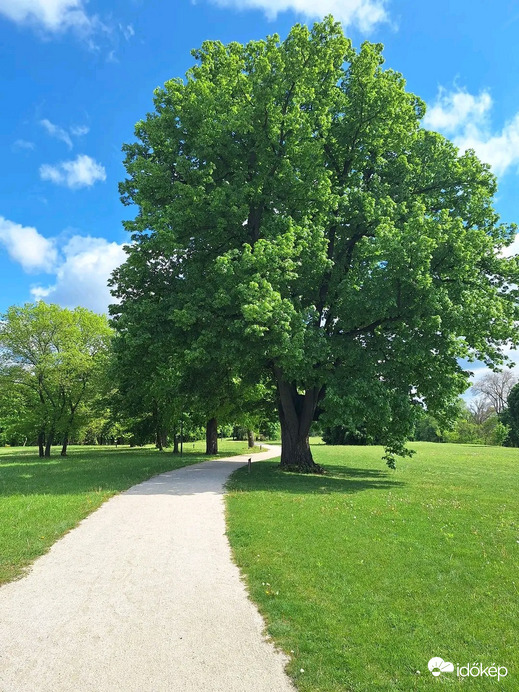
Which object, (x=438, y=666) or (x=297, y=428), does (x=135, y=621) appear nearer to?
(x=438, y=666)

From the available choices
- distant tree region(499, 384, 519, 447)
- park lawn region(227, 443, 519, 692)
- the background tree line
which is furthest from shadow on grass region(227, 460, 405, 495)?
distant tree region(499, 384, 519, 447)

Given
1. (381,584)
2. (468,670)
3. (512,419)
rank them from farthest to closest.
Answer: (512,419), (381,584), (468,670)

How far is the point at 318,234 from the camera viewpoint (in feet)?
54.6

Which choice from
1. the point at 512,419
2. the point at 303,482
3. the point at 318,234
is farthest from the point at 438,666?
the point at 512,419

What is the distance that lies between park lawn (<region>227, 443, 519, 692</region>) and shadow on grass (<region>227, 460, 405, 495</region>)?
1.74 metres

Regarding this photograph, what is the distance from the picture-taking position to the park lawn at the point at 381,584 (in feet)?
14.0

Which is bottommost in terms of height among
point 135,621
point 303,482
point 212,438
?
point 135,621

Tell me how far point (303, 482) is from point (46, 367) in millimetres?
22510

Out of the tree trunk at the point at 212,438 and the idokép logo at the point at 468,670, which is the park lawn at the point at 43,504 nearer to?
the idokép logo at the point at 468,670

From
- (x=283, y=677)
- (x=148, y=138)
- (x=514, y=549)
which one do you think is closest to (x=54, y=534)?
(x=283, y=677)

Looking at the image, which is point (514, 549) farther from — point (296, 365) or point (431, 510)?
point (296, 365)

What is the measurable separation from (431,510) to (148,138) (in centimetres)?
1838

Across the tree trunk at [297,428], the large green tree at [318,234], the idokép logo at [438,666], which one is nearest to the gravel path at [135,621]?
the idokép logo at [438,666]

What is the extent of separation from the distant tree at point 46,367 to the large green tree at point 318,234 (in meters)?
15.1
